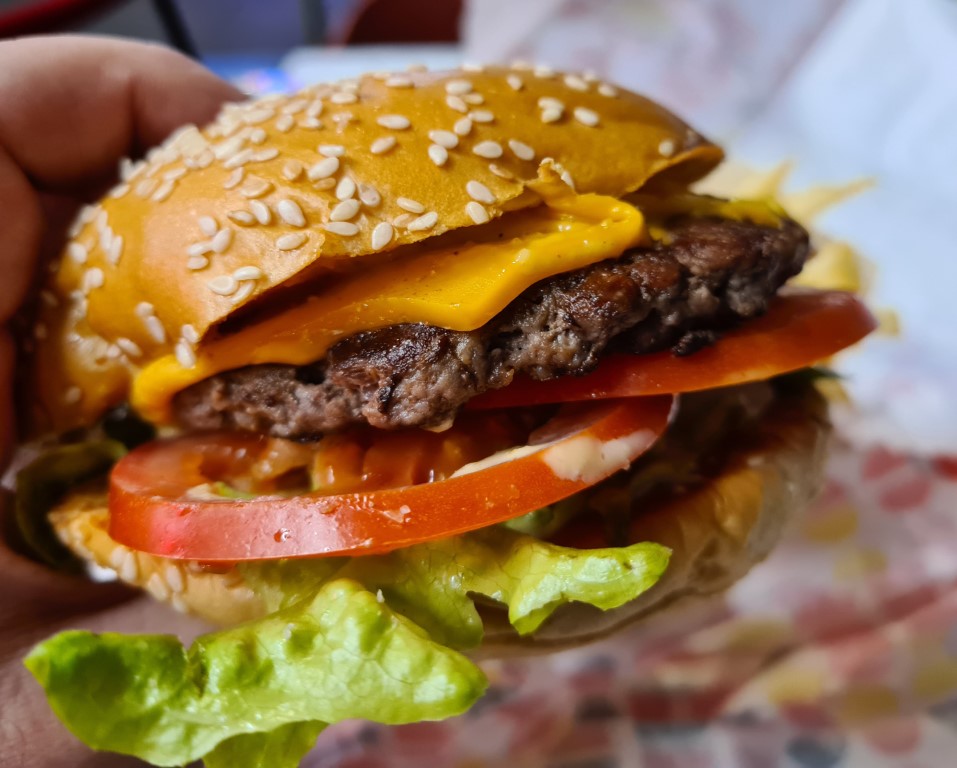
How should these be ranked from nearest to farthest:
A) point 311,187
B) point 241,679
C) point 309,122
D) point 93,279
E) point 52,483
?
point 241,679, point 311,187, point 309,122, point 93,279, point 52,483

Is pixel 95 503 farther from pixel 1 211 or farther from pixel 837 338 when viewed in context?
pixel 837 338

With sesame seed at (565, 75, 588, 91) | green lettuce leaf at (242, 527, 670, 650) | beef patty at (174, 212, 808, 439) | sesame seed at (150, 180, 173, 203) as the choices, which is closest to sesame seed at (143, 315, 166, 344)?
beef patty at (174, 212, 808, 439)

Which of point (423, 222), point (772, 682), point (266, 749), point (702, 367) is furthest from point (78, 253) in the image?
point (772, 682)

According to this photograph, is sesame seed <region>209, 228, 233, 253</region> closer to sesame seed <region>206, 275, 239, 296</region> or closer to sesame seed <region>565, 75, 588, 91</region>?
sesame seed <region>206, 275, 239, 296</region>

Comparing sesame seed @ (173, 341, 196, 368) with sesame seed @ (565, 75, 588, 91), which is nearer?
sesame seed @ (173, 341, 196, 368)

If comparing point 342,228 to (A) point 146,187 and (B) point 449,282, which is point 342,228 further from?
(A) point 146,187

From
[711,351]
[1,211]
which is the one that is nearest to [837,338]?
[711,351]
